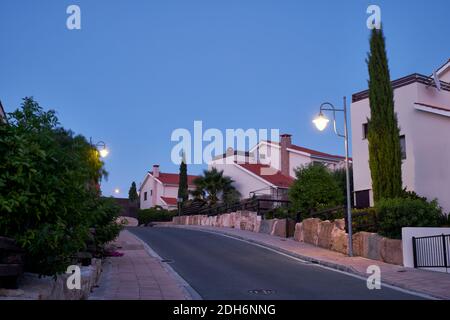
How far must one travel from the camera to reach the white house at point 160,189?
63.2 m

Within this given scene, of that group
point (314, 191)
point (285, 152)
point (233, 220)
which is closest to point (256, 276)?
point (314, 191)

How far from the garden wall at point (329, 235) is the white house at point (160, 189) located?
29.9 meters

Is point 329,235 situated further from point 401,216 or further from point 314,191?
point 314,191

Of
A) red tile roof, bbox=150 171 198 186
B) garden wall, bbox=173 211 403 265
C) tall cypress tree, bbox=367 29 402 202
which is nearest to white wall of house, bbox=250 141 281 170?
red tile roof, bbox=150 171 198 186

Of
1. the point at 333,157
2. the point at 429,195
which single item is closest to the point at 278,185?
the point at 333,157

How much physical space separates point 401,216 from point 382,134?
5.50 metres

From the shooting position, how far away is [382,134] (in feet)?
72.8

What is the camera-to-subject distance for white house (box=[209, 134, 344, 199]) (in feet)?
151

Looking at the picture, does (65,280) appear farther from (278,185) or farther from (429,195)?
(278,185)

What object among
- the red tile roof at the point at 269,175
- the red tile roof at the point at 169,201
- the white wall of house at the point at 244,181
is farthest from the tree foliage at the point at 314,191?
the red tile roof at the point at 169,201

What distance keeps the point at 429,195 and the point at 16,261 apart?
22.3m

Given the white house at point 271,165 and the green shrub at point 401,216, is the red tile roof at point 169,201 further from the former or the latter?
the green shrub at point 401,216
